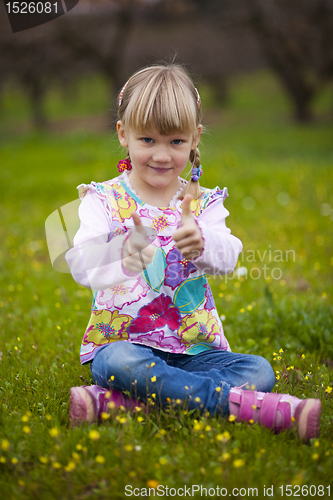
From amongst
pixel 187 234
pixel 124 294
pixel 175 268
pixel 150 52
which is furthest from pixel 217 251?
pixel 150 52

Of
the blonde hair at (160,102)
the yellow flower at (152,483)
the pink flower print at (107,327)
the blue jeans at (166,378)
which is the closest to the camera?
the yellow flower at (152,483)

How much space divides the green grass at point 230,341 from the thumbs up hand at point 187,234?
83 centimetres

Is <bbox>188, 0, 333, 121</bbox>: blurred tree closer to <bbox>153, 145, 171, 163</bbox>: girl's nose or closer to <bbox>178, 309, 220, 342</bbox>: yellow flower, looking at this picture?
<bbox>153, 145, 171, 163</bbox>: girl's nose

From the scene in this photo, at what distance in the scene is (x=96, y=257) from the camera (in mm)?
2281

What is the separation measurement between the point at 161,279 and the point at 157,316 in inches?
8.4

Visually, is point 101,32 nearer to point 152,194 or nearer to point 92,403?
point 152,194

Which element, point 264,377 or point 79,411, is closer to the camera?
point 79,411

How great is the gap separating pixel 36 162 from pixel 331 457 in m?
11.0

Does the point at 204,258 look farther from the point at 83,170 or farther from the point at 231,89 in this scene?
the point at 231,89

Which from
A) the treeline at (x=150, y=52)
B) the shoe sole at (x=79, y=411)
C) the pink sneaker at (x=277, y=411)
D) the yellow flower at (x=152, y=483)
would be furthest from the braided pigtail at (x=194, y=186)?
the treeline at (x=150, y=52)

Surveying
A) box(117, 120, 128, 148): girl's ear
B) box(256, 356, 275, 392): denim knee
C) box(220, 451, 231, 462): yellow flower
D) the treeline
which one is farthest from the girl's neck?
the treeline

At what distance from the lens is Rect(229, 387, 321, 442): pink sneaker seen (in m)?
2.18

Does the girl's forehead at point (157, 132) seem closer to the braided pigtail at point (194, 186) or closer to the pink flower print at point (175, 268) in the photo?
the braided pigtail at point (194, 186)

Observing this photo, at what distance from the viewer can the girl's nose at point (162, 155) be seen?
8.18 ft
